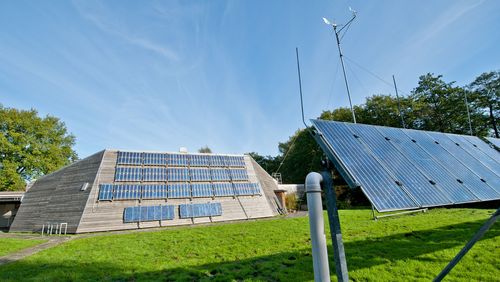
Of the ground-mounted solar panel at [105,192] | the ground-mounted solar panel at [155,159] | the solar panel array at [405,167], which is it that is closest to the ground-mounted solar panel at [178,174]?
the ground-mounted solar panel at [155,159]

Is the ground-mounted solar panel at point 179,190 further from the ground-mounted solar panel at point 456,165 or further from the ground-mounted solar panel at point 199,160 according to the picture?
the ground-mounted solar panel at point 456,165

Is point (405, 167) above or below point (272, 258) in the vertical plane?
above

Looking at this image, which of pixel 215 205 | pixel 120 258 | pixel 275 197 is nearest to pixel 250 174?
pixel 275 197

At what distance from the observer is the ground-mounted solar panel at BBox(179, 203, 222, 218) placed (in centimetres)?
2059

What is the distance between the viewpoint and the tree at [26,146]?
3466 centimetres

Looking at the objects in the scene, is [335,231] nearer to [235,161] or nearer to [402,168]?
[402,168]

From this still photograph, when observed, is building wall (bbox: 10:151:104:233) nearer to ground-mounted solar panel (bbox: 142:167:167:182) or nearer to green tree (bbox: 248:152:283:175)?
ground-mounted solar panel (bbox: 142:167:167:182)

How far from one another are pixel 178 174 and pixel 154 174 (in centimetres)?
208

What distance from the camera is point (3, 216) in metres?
29.4

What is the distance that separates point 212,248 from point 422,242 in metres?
7.85

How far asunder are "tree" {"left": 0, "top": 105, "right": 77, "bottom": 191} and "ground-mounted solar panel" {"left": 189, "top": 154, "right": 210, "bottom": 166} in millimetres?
28496

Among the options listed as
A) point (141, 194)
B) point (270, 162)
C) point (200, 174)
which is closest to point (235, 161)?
point (200, 174)

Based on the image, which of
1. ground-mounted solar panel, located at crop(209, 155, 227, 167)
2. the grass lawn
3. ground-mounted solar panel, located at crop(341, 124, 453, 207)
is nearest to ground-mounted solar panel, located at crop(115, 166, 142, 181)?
A: ground-mounted solar panel, located at crop(209, 155, 227, 167)

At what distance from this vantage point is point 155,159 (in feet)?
75.5
